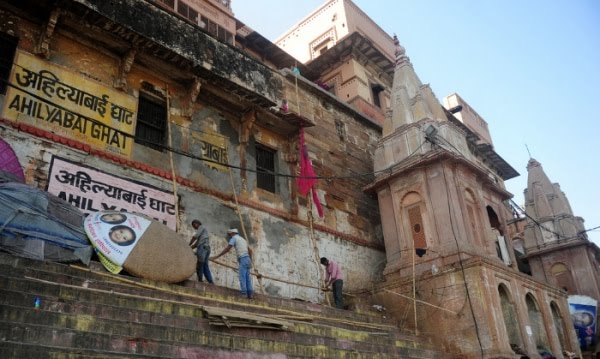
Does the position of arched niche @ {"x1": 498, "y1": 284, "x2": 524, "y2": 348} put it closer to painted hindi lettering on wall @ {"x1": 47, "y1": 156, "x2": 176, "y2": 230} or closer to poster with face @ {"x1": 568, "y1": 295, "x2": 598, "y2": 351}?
poster with face @ {"x1": 568, "y1": 295, "x2": 598, "y2": 351}

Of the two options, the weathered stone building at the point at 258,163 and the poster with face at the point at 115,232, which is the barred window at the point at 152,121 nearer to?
the weathered stone building at the point at 258,163

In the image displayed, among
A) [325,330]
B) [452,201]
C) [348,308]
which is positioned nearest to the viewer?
[325,330]

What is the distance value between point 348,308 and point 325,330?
318 cm

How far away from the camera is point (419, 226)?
12.0 metres

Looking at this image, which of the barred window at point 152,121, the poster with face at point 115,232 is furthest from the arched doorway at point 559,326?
the barred window at point 152,121

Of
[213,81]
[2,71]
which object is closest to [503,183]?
[213,81]

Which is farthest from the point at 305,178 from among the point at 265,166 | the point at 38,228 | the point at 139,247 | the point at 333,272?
the point at 38,228

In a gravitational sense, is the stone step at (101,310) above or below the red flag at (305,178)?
below

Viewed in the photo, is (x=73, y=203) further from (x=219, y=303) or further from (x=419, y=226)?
(x=419, y=226)

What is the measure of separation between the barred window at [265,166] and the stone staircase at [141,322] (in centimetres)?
427

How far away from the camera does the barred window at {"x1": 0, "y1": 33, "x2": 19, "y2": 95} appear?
330 inches

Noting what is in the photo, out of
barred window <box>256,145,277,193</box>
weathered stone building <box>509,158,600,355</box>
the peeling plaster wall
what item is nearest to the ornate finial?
the peeling plaster wall

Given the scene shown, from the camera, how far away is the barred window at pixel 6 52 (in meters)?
8.39

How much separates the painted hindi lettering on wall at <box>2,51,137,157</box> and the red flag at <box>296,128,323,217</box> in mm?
4558
